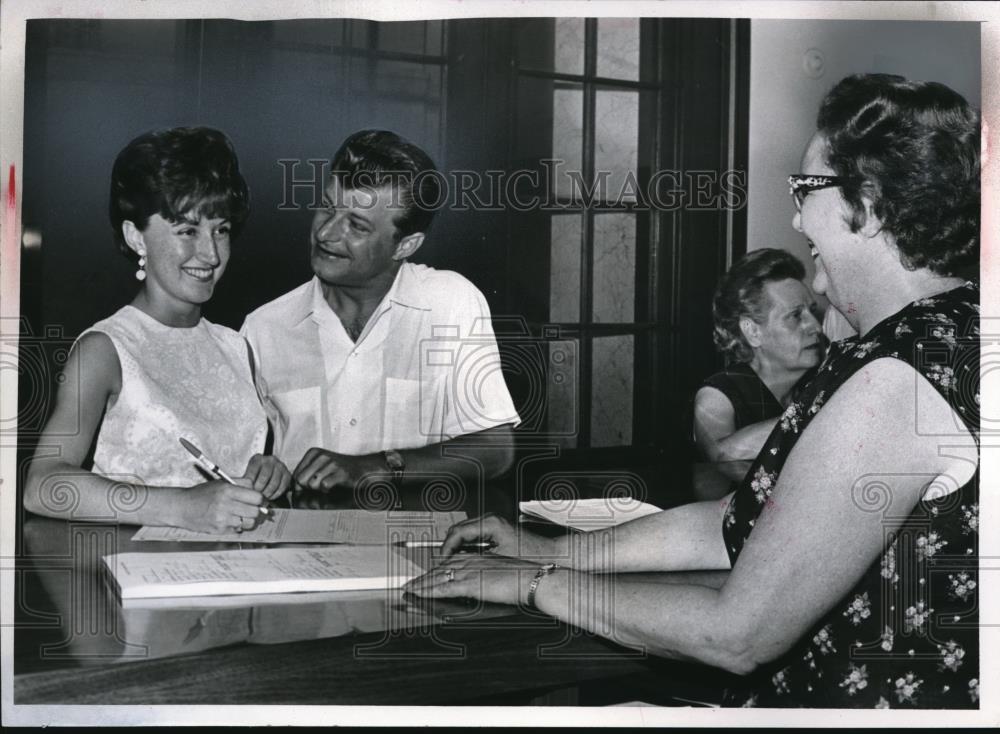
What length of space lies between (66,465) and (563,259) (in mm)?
1224

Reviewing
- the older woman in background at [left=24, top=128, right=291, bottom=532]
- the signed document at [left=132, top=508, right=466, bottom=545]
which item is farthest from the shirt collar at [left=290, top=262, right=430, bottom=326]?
the signed document at [left=132, top=508, right=466, bottom=545]

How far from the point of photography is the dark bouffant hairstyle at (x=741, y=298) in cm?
233

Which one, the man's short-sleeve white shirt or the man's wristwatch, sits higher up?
the man's short-sleeve white shirt

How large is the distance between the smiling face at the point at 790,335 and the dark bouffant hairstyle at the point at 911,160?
0.81 feet

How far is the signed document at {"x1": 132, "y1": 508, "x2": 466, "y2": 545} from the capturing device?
2160 mm

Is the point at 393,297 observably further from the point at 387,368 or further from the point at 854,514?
the point at 854,514

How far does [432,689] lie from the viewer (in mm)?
1853

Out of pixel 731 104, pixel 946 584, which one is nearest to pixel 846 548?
pixel 946 584

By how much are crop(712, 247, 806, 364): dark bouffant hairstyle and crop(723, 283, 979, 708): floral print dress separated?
0.20 metres

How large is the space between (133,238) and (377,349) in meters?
0.61

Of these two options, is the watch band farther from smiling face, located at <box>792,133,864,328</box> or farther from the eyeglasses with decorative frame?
the eyeglasses with decorative frame

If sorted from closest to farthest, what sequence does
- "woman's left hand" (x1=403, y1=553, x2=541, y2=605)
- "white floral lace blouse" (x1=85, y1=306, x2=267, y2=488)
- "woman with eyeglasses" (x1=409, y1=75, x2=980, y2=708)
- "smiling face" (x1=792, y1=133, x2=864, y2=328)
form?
"woman with eyeglasses" (x1=409, y1=75, x2=980, y2=708), "woman's left hand" (x1=403, y1=553, x2=541, y2=605), "smiling face" (x1=792, y1=133, x2=864, y2=328), "white floral lace blouse" (x1=85, y1=306, x2=267, y2=488)

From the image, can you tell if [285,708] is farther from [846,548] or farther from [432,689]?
[846,548]

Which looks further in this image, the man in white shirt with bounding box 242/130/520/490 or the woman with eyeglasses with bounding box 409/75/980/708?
the man in white shirt with bounding box 242/130/520/490
